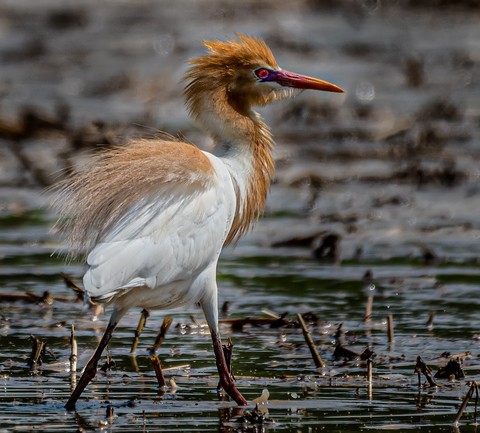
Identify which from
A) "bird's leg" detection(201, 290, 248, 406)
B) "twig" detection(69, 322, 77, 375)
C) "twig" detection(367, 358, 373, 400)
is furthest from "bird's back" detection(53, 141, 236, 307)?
"twig" detection(367, 358, 373, 400)

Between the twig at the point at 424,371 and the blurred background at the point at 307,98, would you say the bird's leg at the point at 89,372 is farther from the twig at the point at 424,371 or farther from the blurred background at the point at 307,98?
the blurred background at the point at 307,98

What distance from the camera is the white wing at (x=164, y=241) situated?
589cm

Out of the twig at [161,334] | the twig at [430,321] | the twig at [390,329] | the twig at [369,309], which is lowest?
the twig at [161,334]

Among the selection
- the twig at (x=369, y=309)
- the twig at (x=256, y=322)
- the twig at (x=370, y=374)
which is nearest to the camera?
the twig at (x=370, y=374)

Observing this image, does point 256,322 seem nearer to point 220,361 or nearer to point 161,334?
point 161,334

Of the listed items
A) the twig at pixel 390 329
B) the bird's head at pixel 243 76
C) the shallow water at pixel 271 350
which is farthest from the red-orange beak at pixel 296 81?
the shallow water at pixel 271 350

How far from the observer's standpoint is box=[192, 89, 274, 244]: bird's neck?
22.7 ft

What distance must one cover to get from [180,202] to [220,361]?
0.79 meters

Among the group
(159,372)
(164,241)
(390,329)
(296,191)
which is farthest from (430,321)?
(296,191)

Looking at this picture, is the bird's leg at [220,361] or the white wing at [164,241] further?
the bird's leg at [220,361]

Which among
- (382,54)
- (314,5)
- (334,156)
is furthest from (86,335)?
(314,5)

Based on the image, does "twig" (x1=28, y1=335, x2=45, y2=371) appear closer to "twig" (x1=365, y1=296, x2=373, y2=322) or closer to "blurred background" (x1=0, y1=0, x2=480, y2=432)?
"blurred background" (x1=0, y1=0, x2=480, y2=432)

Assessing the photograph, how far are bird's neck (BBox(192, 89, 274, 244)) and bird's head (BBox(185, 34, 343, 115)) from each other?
47 millimetres

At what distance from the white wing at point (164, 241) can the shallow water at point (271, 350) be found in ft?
1.95
